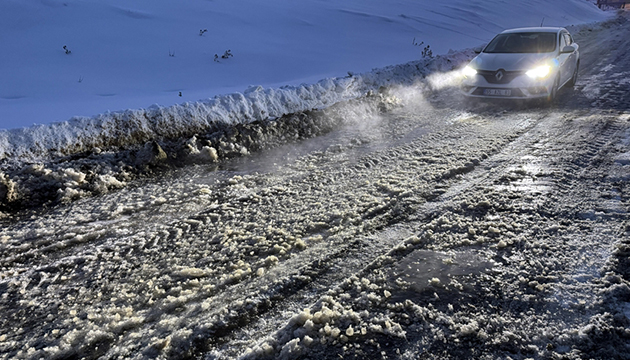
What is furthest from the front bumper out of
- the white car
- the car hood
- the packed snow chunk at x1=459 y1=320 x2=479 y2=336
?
the packed snow chunk at x1=459 y1=320 x2=479 y2=336

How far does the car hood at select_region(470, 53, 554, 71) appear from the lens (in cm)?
736

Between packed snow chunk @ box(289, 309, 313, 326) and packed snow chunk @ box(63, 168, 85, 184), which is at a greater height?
packed snow chunk @ box(63, 168, 85, 184)

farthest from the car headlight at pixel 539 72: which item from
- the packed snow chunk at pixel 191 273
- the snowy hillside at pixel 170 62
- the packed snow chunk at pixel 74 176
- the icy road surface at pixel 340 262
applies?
the packed snow chunk at pixel 74 176

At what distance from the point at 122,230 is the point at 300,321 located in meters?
2.02

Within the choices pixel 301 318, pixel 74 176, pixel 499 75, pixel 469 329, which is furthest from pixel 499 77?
pixel 74 176

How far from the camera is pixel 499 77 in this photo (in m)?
7.42

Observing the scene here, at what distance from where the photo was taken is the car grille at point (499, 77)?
731 centimetres

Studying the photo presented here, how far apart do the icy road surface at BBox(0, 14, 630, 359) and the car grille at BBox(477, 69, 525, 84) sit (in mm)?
2770

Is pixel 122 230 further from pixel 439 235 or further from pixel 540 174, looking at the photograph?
pixel 540 174

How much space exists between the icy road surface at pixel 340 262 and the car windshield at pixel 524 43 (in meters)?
3.90

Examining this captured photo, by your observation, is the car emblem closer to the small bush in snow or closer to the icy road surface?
the icy road surface

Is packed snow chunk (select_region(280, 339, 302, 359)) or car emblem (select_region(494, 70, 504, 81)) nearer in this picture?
packed snow chunk (select_region(280, 339, 302, 359))

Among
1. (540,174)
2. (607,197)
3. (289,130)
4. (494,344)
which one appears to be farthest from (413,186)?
(289,130)

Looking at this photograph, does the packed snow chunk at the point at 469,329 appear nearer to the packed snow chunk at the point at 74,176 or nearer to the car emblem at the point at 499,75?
the packed snow chunk at the point at 74,176
